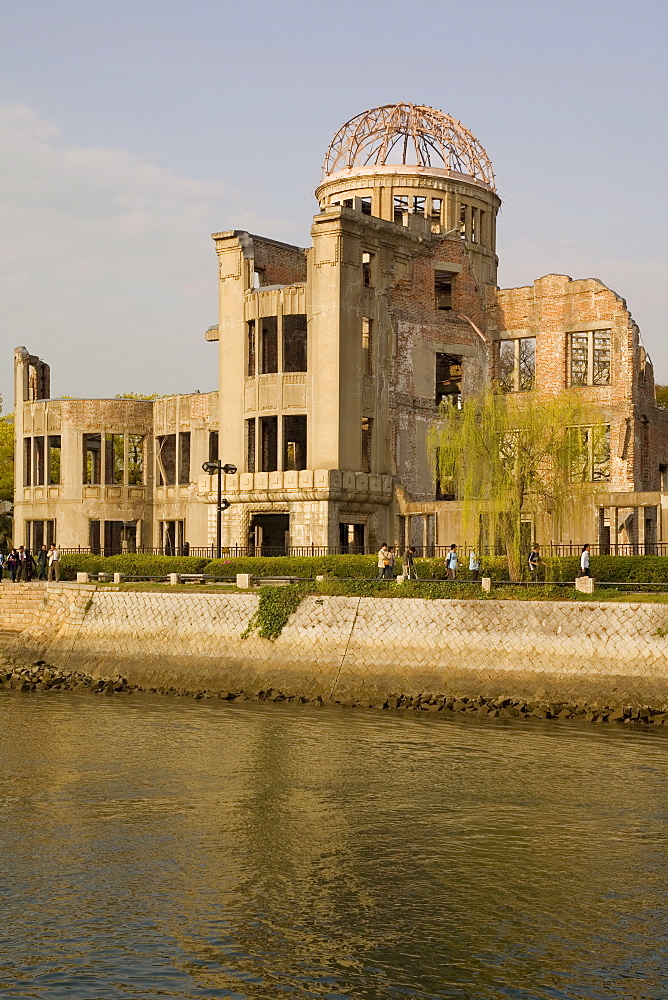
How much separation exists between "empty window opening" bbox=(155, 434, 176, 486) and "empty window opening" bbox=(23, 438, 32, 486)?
6672 millimetres

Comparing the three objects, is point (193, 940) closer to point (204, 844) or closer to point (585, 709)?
point (204, 844)

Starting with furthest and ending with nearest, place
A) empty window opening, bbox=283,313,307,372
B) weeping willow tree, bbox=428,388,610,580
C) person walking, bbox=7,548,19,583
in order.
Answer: empty window opening, bbox=283,313,307,372, person walking, bbox=7,548,19,583, weeping willow tree, bbox=428,388,610,580

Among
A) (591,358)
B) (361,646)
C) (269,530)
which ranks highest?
(591,358)

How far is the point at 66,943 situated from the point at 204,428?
145ft

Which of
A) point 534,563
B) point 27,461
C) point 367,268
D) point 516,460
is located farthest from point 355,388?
A: point 27,461

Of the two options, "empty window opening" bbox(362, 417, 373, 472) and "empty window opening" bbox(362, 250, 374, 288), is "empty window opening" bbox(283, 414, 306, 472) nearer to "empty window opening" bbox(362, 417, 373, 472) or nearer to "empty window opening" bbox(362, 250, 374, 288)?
"empty window opening" bbox(362, 417, 373, 472)

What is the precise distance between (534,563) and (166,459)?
28929 mm

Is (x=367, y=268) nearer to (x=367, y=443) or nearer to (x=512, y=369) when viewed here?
(x=367, y=443)

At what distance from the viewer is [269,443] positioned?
2019 inches

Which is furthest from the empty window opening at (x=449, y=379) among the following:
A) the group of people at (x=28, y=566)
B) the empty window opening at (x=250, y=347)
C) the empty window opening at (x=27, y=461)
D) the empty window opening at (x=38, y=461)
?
the empty window opening at (x=27, y=461)

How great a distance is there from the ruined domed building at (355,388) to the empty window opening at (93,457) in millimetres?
159

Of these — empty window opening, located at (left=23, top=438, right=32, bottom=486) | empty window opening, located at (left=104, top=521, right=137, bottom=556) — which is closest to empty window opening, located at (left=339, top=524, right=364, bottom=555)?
empty window opening, located at (left=104, top=521, right=137, bottom=556)

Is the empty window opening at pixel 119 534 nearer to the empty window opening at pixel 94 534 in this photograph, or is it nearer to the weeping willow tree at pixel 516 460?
the empty window opening at pixel 94 534

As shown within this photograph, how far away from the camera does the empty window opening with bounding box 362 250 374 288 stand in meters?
50.8
